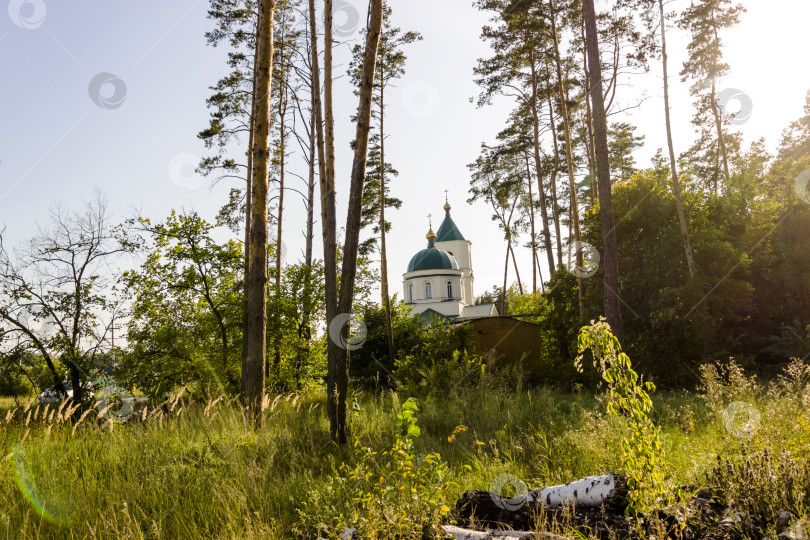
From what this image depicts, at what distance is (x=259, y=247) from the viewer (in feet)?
27.5

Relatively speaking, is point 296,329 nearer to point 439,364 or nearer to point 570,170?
point 439,364

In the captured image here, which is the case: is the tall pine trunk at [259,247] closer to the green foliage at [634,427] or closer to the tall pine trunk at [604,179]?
the green foliage at [634,427]

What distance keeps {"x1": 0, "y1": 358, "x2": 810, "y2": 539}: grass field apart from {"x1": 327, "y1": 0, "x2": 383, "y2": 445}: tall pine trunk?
1.28 ft

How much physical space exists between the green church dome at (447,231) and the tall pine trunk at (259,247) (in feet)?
165

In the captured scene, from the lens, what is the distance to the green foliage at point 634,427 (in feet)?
10.6

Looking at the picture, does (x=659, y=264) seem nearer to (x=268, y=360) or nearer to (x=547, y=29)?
(x=547, y=29)

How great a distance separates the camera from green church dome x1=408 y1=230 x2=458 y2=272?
1907 inches

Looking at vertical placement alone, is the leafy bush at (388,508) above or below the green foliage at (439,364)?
below

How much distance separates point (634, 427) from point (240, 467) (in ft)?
12.0

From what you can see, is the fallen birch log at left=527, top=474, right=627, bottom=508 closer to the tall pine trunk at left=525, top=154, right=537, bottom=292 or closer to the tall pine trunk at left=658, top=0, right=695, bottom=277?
the tall pine trunk at left=658, top=0, right=695, bottom=277

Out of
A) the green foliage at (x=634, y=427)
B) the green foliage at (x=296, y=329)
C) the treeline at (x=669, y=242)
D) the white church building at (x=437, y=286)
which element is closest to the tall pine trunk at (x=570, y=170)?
the treeline at (x=669, y=242)

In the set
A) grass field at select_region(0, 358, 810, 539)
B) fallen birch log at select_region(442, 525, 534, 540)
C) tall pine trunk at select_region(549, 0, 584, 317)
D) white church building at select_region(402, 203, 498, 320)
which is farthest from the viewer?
white church building at select_region(402, 203, 498, 320)

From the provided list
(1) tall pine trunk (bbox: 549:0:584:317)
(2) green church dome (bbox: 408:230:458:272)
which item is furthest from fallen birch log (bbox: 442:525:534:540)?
(2) green church dome (bbox: 408:230:458:272)

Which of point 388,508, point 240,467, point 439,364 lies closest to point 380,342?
point 439,364
